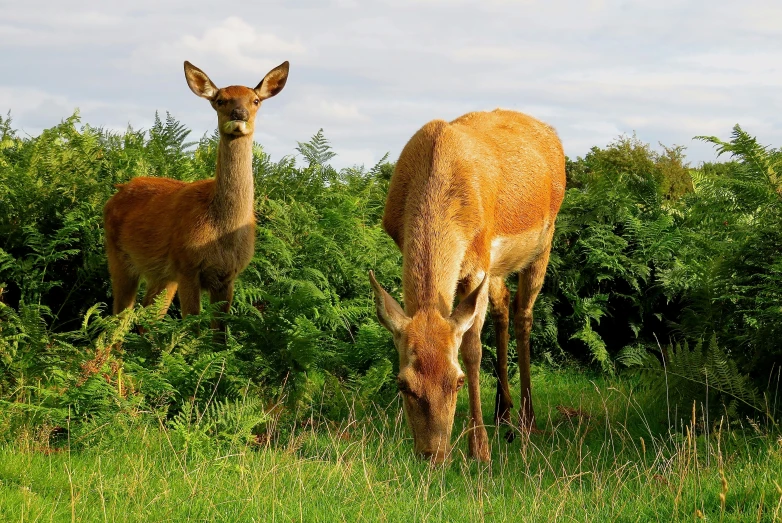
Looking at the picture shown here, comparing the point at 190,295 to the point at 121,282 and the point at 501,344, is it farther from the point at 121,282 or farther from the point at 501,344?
the point at 501,344

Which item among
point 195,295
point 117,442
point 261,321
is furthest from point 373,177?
point 117,442

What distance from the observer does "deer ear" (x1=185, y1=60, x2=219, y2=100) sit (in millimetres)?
8891

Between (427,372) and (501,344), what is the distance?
305 cm

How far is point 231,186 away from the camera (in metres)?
8.70

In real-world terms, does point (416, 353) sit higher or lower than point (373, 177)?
lower

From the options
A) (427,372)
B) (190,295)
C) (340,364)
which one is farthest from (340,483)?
(190,295)

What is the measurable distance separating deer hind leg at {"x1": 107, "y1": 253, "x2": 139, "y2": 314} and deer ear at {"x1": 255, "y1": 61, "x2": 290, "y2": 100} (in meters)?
2.36

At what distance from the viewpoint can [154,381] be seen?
645 centimetres

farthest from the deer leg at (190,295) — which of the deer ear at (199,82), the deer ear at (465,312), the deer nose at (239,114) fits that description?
the deer ear at (465,312)

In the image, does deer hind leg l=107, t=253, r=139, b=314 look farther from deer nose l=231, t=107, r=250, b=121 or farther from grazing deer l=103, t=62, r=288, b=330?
deer nose l=231, t=107, r=250, b=121

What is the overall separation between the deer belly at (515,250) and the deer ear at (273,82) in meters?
3.01

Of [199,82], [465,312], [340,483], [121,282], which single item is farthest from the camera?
[121,282]

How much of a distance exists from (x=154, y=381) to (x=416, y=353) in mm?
2131

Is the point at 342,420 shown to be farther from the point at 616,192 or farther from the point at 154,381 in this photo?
the point at 616,192
